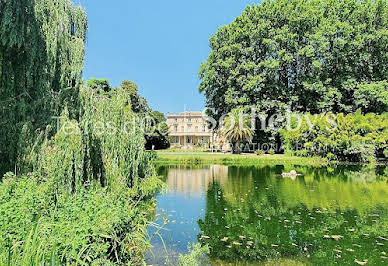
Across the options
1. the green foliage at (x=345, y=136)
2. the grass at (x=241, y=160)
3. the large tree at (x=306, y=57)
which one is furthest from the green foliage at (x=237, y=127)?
the grass at (x=241, y=160)

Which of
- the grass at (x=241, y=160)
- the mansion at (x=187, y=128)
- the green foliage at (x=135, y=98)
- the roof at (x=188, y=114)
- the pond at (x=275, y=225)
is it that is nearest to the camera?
the pond at (x=275, y=225)

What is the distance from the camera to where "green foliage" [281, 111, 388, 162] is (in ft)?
72.3

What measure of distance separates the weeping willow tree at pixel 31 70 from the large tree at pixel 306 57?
20.6 metres

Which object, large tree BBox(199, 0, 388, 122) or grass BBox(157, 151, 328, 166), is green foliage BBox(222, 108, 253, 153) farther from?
grass BBox(157, 151, 328, 166)

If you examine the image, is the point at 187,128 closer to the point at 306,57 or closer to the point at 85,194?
the point at 306,57

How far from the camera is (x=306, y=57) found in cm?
2583

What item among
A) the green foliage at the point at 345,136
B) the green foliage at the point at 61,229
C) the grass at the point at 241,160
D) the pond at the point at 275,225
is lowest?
the pond at the point at 275,225

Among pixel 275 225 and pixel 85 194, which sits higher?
pixel 85 194

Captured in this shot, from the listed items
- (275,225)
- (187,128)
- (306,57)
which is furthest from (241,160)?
(187,128)

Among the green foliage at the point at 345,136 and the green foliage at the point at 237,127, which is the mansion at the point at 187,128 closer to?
the green foliage at the point at 237,127

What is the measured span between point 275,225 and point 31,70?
20.5 ft

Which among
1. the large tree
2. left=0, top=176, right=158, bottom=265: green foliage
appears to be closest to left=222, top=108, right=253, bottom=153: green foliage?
the large tree

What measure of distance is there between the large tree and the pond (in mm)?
16502

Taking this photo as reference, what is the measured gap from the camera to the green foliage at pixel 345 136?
22047 mm
